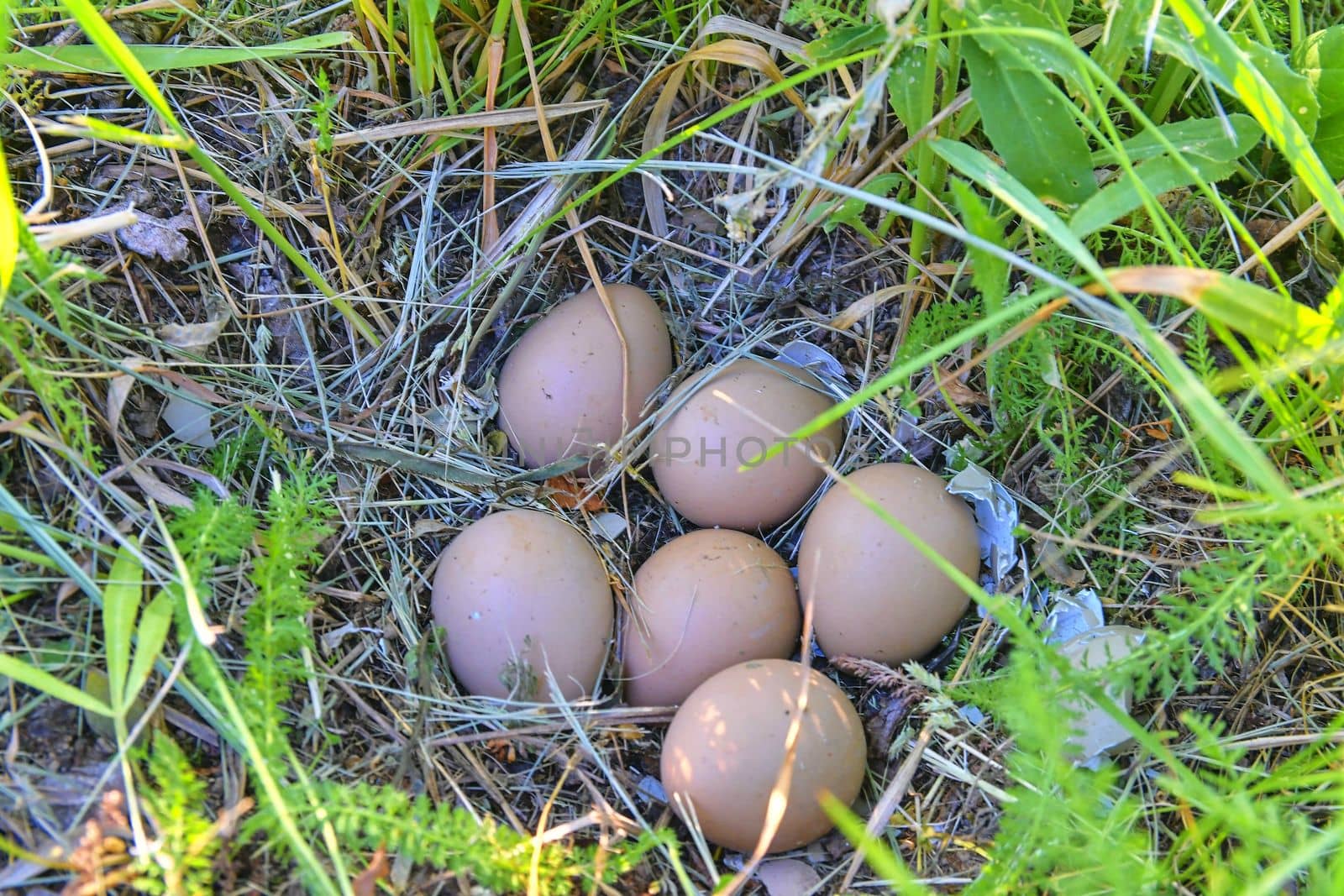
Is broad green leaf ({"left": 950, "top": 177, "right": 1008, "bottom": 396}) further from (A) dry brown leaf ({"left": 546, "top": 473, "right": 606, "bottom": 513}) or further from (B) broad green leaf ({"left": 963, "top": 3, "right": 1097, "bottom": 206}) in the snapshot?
(A) dry brown leaf ({"left": 546, "top": 473, "right": 606, "bottom": 513})

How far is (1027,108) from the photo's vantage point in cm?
119

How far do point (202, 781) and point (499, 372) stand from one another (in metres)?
0.88

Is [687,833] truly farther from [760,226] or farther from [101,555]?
[760,226]

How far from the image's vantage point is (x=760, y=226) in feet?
5.61

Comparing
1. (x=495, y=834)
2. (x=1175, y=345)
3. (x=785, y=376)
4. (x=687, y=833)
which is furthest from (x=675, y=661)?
(x=1175, y=345)

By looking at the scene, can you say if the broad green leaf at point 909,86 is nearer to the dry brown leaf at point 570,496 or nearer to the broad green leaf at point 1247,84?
the broad green leaf at point 1247,84

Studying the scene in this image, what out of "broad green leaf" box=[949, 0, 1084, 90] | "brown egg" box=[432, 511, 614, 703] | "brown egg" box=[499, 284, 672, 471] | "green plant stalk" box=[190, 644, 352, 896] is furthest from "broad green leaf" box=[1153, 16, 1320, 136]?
Result: "green plant stalk" box=[190, 644, 352, 896]

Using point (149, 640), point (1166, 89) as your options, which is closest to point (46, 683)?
point (149, 640)

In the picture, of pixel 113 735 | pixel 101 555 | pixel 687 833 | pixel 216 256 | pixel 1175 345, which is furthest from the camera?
pixel 216 256

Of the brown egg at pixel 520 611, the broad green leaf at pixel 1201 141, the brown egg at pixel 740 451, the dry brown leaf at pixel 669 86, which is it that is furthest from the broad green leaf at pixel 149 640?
the broad green leaf at pixel 1201 141

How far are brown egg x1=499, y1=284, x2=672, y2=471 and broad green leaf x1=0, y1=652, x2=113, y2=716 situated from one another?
0.76 m

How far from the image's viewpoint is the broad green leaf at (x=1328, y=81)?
4.62 ft

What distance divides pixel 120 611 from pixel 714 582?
772 mm

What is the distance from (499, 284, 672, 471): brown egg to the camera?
1.58 m
